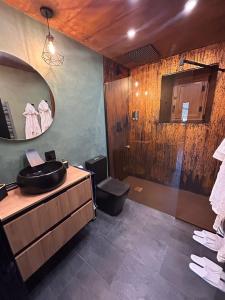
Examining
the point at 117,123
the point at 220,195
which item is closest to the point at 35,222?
the point at 220,195

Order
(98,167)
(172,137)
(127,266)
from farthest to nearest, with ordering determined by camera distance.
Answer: (172,137)
(98,167)
(127,266)

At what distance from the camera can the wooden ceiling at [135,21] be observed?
1.14 metres

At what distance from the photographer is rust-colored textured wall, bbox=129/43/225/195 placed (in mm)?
1976

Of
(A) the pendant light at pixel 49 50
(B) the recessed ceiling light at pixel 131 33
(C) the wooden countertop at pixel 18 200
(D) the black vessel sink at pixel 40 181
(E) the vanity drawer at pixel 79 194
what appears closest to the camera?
(C) the wooden countertop at pixel 18 200

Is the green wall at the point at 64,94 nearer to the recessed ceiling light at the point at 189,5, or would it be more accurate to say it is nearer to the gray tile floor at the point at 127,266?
the gray tile floor at the point at 127,266

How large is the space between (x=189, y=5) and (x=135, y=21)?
0.46 metres

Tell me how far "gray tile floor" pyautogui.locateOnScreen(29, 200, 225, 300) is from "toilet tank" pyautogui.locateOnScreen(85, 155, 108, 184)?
64cm

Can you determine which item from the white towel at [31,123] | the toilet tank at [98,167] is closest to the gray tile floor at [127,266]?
the toilet tank at [98,167]

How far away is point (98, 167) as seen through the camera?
2115mm

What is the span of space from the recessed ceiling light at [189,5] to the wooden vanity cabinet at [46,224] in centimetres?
175

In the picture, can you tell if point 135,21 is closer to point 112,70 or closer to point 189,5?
point 189,5

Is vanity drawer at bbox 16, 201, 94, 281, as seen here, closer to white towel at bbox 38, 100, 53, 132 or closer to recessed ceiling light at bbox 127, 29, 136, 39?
white towel at bbox 38, 100, 53, 132

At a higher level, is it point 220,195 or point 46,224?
point 220,195

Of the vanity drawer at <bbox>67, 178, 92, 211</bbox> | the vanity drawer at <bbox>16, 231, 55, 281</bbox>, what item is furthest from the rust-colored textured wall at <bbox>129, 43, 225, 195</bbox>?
the vanity drawer at <bbox>16, 231, 55, 281</bbox>
